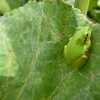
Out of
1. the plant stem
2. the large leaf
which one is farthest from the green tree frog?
the plant stem

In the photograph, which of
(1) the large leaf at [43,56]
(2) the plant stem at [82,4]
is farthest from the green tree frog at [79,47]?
(2) the plant stem at [82,4]

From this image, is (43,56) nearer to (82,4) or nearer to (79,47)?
(79,47)

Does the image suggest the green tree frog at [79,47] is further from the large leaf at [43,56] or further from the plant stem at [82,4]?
the plant stem at [82,4]

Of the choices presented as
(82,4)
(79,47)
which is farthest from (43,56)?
(82,4)

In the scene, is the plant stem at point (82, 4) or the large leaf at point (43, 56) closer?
the large leaf at point (43, 56)

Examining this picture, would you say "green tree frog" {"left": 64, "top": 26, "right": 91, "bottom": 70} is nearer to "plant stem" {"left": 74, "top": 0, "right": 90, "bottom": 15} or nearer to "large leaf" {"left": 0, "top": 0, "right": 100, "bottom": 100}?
"large leaf" {"left": 0, "top": 0, "right": 100, "bottom": 100}

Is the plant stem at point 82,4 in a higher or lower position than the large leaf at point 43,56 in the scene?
higher

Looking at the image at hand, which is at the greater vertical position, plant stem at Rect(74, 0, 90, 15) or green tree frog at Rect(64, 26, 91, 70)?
plant stem at Rect(74, 0, 90, 15)
